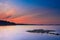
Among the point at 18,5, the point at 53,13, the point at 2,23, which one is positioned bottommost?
the point at 2,23

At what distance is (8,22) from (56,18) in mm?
997

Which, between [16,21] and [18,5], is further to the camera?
[16,21]

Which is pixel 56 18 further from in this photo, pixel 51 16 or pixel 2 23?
pixel 2 23

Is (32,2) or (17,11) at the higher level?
(32,2)

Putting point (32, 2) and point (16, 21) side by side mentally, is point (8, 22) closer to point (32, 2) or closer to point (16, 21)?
point (16, 21)

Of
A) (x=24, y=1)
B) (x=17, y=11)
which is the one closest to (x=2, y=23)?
(x=17, y=11)

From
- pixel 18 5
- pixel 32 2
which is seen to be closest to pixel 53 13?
pixel 32 2

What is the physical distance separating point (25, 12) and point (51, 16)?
1.74 feet

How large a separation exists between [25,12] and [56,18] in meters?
0.63

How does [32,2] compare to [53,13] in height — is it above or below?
above

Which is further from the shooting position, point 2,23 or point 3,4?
point 2,23

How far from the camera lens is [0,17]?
2549mm

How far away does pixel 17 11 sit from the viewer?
8.30 ft

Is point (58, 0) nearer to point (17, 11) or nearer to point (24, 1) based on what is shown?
point (24, 1)
